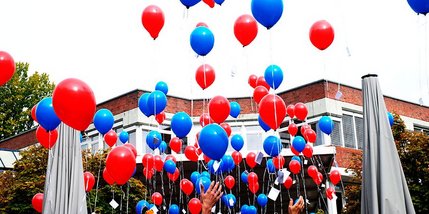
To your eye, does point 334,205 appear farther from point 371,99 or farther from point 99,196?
point 371,99

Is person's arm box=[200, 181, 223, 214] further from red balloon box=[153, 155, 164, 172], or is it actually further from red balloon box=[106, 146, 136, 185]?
red balloon box=[153, 155, 164, 172]

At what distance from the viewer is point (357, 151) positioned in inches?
785

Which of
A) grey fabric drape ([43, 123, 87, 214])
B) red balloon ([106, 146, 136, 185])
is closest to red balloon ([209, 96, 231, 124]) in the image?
red balloon ([106, 146, 136, 185])

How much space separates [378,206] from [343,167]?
14.5 meters

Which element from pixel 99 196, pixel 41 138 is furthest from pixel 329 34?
pixel 99 196

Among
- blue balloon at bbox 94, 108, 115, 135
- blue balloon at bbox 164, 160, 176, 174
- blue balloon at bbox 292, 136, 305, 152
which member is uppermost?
blue balloon at bbox 94, 108, 115, 135

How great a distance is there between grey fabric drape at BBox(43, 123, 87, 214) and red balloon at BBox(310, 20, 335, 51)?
417 centimetres

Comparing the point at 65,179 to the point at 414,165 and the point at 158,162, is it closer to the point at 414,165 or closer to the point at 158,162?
the point at 158,162

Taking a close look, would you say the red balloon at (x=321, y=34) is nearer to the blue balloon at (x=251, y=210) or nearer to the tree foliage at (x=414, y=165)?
the blue balloon at (x=251, y=210)

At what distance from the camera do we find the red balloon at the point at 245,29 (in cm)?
834

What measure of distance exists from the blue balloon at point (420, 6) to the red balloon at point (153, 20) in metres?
3.99

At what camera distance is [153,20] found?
813 cm

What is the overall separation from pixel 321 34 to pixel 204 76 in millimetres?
2310

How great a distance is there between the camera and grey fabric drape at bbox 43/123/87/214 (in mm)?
6301
